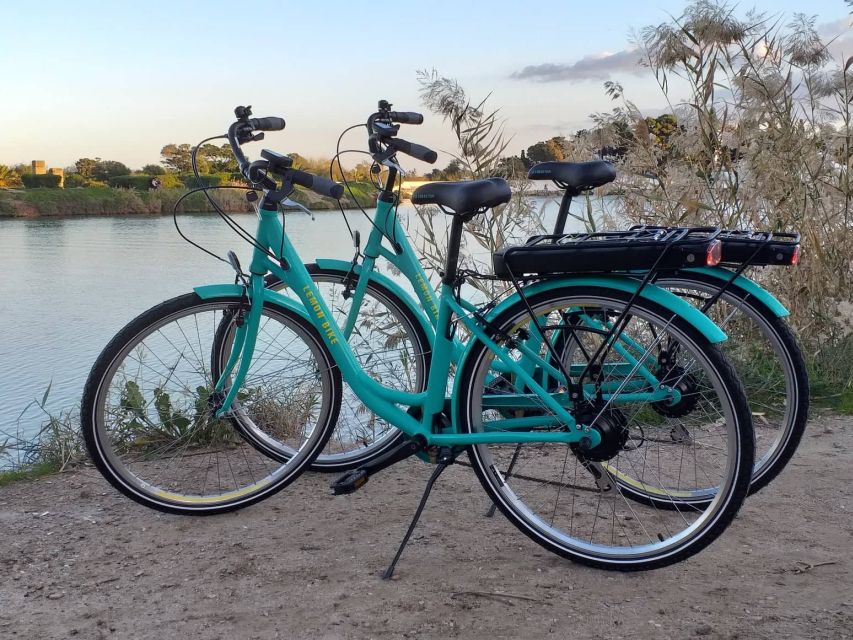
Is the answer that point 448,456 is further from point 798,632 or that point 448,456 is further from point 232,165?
point 232,165

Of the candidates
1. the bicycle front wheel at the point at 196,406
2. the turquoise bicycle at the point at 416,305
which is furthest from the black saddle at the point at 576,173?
the bicycle front wheel at the point at 196,406

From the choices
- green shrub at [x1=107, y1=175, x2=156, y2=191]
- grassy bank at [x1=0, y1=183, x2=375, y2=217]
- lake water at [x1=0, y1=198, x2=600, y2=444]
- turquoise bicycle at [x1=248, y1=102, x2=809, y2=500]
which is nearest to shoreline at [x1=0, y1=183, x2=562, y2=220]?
grassy bank at [x1=0, y1=183, x2=375, y2=217]

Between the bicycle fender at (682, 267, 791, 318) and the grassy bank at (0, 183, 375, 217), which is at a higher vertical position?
the bicycle fender at (682, 267, 791, 318)

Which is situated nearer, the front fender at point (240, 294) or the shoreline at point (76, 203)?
the front fender at point (240, 294)

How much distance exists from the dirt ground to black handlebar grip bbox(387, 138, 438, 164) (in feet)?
4.32

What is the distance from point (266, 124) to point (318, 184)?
0.35m

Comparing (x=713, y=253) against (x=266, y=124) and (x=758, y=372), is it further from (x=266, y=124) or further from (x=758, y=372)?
(x=758, y=372)

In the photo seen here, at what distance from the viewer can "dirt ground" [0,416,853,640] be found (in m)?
2.31

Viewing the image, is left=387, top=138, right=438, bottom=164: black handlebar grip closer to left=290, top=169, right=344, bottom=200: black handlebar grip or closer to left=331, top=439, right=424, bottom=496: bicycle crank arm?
left=290, top=169, right=344, bottom=200: black handlebar grip

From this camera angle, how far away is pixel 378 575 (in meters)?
2.59

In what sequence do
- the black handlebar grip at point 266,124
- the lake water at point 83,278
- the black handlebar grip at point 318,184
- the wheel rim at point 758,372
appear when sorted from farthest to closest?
the wheel rim at point 758,372 < the lake water at point 83,278 < the black handlebar grip at point 266,124 < the black handlebar grip at point 318,184

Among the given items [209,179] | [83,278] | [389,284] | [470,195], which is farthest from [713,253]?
[83,278]

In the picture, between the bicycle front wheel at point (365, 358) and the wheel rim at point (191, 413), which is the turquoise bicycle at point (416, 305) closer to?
the bicycle front wheel at point (365, 358)

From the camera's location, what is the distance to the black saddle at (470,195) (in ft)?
8.22
